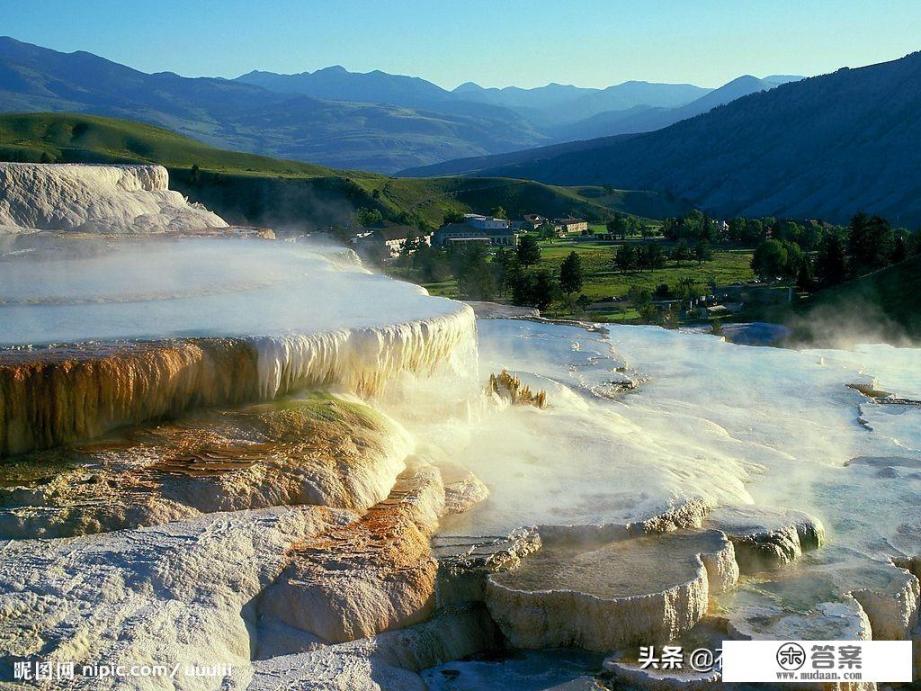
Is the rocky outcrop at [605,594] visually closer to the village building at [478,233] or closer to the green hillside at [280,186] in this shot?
the village building at [478,233]

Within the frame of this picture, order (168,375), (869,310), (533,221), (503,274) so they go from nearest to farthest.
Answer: (168,375), (869,310), (503,274), (533,221)

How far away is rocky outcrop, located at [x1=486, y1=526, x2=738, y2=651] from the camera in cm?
891

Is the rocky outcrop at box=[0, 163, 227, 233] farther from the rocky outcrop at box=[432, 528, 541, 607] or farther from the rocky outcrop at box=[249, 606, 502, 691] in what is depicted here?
the rocky outcrop at box=[249, 606, 502, 691]

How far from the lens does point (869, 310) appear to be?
31.9 meters

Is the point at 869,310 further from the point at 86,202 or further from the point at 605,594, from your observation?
the point at 605,594

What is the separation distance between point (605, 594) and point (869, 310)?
25959 mm

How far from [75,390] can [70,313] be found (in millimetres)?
3088

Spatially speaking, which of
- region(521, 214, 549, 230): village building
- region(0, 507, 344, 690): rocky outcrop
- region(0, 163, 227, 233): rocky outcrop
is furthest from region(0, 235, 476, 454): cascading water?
region(521, 214, 549, 230): village building

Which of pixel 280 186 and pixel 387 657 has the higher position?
pixel 280 186

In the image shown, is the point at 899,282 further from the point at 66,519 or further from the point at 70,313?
the point at 66,519

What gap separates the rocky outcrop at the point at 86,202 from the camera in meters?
18.3

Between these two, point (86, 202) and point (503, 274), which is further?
point (503, 274)

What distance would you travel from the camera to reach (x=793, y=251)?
48.1 metres

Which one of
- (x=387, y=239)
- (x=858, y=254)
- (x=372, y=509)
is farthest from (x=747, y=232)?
(x=372, y=509)
